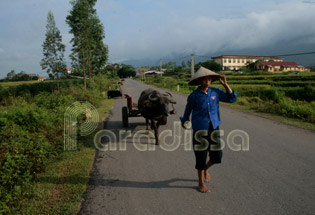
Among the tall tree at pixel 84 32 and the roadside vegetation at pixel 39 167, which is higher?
the tall tree at pixel 84 32

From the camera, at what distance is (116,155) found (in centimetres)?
569

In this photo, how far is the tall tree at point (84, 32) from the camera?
61.6 feet

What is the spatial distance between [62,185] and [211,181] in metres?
2.65

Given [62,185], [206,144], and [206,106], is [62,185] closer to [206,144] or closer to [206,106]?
[206,144]

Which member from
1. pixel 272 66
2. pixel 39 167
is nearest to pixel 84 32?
pixel 39 167

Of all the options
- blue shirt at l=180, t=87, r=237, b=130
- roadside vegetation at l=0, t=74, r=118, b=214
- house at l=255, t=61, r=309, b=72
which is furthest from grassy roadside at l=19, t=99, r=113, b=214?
house at l=255, t=61, r=309, b=72

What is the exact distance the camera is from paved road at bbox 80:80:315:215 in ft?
10.8

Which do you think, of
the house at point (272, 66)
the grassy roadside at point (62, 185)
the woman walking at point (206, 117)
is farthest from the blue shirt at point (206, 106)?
the house at point (272, 66)

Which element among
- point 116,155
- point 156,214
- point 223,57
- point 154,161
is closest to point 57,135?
point 116,155

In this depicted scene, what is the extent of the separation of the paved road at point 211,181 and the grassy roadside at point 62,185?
170mm

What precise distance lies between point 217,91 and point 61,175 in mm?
3361

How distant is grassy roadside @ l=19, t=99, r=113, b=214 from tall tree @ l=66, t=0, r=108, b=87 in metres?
15.5

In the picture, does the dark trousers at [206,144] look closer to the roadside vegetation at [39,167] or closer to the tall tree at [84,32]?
the roadside vegetation at [39,167]

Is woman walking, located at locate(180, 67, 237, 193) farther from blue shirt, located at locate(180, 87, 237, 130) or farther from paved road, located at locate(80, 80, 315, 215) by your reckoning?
paved road, located at locate(80, 80, 315, 215)
